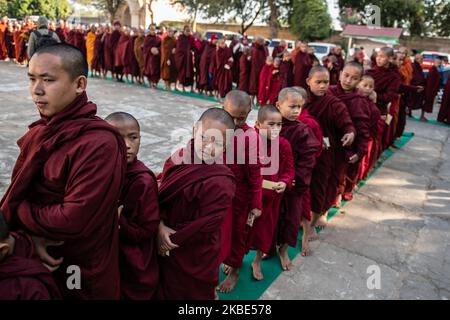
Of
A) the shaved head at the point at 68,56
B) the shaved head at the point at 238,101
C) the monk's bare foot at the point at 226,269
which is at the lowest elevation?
the monk's bare foot at the point at 226,269

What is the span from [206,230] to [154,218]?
0.25m

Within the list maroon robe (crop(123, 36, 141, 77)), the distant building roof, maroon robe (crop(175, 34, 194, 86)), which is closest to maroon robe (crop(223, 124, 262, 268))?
maroon robe (crop(175, 34, 194, 86))

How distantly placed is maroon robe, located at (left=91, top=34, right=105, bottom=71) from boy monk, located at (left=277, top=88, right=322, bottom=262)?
382 inches

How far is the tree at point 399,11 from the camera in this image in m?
A: 23.4

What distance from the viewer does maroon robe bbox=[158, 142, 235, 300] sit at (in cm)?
184

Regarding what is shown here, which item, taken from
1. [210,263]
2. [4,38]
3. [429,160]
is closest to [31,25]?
[4,38]

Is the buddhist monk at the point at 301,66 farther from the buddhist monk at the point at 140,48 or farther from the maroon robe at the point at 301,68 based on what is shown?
the buddhist monk at the point at 140,48

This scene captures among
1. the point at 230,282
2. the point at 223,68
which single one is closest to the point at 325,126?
the point at 230,282

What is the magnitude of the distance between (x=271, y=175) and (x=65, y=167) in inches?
62.2

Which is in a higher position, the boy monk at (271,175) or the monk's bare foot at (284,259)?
the boy monk at (271,175)

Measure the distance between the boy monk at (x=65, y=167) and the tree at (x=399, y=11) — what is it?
2564 centimetres

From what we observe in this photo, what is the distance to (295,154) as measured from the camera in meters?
2.89

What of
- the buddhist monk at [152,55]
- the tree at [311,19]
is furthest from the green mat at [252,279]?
the tree at [311,19]

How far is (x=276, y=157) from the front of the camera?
2646mm
